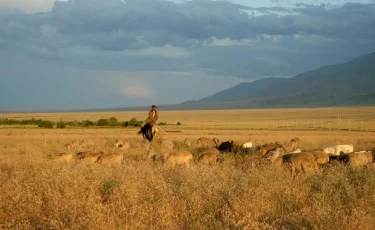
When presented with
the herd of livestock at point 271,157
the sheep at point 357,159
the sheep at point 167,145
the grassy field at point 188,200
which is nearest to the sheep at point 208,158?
the herd of livestock at point 271,157

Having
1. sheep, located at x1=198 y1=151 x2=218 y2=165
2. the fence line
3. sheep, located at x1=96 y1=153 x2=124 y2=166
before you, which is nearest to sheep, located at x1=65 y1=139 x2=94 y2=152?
sheep, located at x1=96 y1=153 x2=124 y2=166

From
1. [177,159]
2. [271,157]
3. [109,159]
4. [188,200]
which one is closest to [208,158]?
[177,159]

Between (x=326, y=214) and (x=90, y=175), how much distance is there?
5398mm

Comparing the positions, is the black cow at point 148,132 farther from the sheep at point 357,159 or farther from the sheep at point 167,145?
the sheep at point 357,159

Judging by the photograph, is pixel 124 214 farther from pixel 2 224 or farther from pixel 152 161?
pixel 152 161

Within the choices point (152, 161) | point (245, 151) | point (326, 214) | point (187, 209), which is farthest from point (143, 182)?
point (245, 151)

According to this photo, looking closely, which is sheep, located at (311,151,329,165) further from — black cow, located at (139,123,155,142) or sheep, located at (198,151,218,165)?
black cow, located at (139,123,155,142)

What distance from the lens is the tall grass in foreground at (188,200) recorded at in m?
7.69

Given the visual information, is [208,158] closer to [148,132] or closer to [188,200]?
[188,200]

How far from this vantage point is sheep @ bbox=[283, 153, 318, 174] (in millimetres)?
13587

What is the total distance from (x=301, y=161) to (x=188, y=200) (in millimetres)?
6044

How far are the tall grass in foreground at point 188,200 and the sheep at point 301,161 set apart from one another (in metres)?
2.22

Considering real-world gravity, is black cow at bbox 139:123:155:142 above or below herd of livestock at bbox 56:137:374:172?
above

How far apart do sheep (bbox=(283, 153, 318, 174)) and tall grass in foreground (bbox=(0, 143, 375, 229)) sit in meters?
2.22
